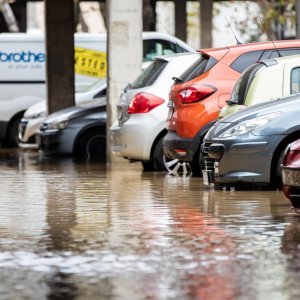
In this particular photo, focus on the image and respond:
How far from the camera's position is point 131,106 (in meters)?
19.4

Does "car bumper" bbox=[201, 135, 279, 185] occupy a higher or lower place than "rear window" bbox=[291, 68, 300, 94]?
lower

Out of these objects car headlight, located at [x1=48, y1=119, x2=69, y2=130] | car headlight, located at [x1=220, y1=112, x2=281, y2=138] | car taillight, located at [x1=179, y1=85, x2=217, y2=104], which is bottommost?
car headlight, located at [x1=48, y1=119, x2=69, y2=130]

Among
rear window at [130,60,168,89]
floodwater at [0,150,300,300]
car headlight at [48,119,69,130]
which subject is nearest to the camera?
floodwater at [0,150,300,300]

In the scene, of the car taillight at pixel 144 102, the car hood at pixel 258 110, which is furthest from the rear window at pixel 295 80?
the car taillight at pixel 144 102

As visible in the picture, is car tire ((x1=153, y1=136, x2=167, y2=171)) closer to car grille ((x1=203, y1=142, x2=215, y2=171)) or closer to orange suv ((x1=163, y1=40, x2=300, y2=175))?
orange suv ((x1=163, y1=40, x2=300, y2=175))

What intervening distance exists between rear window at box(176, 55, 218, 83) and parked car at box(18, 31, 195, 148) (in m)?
8.39

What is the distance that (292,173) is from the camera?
12.5 m

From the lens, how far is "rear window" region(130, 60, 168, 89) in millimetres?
19406

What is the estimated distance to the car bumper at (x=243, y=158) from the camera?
15.1 metres

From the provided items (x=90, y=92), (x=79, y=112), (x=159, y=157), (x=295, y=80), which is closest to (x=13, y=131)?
(x=90, y=92)

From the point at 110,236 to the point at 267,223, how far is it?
63.8 inches

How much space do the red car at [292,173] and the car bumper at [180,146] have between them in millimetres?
Result: 4630

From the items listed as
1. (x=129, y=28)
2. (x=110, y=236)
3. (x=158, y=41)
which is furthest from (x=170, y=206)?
(x=158, y=41)

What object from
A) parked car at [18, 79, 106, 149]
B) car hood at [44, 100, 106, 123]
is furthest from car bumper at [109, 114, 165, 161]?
parked car at [18, 79, 106, 149]
